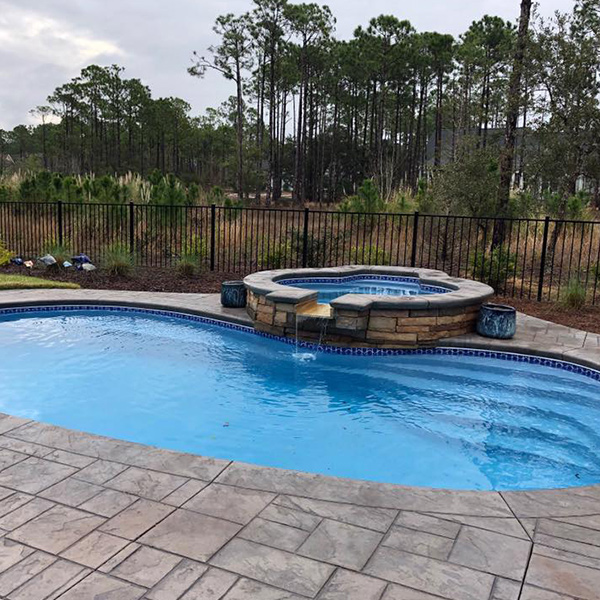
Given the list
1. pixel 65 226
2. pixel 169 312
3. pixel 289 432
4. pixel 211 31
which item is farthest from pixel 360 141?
pixel 289 432

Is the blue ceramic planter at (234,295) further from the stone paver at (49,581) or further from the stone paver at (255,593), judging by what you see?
the stone paver at (255,593)

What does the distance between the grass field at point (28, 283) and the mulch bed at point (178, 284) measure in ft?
1.18

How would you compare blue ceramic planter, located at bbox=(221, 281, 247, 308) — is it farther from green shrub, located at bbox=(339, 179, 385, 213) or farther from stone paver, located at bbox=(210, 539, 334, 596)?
A: green shrub, located at bbox=(339, 179, 385, 213)

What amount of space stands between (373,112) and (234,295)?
1134 inches

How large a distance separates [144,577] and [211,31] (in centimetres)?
2772

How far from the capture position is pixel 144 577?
→ 198 cm

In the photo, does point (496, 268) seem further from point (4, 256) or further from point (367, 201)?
point (4, 256)

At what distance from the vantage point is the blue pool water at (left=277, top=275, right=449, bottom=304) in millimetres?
7836

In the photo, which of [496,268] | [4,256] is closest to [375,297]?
[496,268]

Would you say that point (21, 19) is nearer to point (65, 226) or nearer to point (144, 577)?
point (65, 226)

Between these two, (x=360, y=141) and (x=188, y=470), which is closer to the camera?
(x=188, y=470)

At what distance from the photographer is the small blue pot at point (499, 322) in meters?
6.14

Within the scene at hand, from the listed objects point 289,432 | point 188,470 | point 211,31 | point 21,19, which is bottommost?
point 289,432

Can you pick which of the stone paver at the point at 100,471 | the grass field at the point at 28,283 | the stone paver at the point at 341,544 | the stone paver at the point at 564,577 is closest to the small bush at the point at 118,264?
the grass field at the point at 28,283
